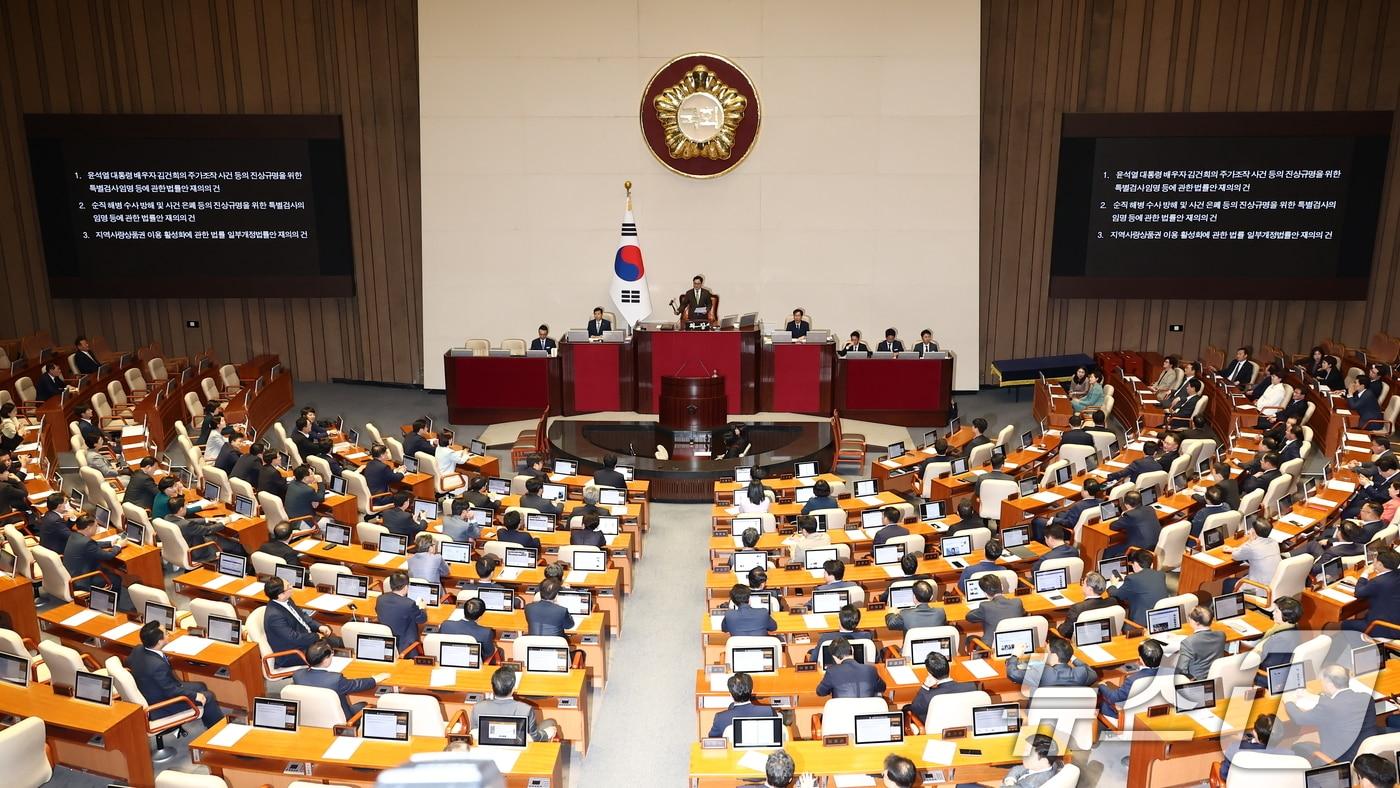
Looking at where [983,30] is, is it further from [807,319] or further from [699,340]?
[699,340]

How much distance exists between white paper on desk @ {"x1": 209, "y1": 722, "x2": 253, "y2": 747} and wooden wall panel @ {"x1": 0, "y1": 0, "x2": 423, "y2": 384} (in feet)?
45.1

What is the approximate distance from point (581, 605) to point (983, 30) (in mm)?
13727

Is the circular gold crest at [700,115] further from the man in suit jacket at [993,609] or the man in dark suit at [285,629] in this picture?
the man in dark suit at [285,629]

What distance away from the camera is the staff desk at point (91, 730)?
693 cm

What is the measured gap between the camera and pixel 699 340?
16.8 metres

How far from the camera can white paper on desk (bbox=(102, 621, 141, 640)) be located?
27.0 feet

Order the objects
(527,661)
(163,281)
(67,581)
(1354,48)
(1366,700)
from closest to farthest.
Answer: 1. (1366,700)
2. (527,661)
3. (67,581)
4. (1354,48)
5. (163,281)

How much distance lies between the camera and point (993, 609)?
830 cm

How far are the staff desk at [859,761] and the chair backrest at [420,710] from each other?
1.73 m

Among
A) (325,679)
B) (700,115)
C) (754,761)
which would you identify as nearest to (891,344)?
(700,115)

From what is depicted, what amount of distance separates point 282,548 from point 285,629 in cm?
166

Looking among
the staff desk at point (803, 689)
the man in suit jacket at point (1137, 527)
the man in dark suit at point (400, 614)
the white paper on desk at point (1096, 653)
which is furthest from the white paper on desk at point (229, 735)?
the man in suit jacket at point (1137, 527)

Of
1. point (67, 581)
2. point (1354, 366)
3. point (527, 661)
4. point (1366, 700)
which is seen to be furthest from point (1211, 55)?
point (67, 581)

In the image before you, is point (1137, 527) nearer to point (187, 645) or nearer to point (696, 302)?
point (187, 645)
